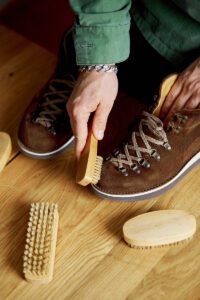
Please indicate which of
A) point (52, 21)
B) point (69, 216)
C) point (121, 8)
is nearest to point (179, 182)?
point (69, 216)

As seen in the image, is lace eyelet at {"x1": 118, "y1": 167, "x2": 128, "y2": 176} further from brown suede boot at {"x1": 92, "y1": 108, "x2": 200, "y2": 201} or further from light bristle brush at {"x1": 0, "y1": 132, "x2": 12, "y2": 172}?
light bristle brush at {"x1": 0, "y1": 132, "x2": 12, "y2": 172}

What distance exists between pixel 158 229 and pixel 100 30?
315 millimetres

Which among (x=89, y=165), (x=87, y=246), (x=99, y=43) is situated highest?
(x=99, y=43)

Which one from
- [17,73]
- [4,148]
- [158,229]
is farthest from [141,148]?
[17,73]

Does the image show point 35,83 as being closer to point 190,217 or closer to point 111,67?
point 111,67

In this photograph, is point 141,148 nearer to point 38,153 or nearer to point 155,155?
point 155,155

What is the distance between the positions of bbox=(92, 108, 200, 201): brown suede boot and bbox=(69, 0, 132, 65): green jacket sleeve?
130mm

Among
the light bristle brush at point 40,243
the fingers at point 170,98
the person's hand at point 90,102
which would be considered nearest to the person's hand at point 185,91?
the fingers at point 170,98

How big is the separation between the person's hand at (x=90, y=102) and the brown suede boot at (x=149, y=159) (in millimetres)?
60

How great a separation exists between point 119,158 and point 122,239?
0.13 meters

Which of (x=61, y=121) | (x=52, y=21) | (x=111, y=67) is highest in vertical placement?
(x=111, y=67)

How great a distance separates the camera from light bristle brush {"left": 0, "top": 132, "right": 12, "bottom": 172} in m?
0.89

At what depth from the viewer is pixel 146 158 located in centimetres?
83

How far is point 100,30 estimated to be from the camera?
80 cm
